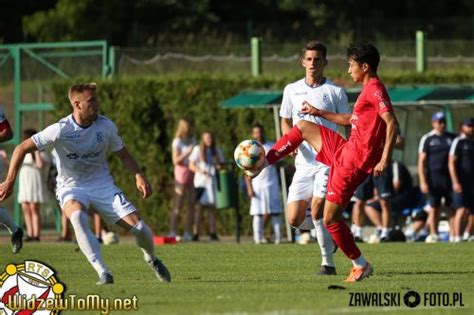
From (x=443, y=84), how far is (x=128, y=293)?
15157mm

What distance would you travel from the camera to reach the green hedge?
28.6m

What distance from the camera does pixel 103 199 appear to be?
47.1ft

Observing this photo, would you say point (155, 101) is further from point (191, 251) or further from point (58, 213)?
point (191, 251)

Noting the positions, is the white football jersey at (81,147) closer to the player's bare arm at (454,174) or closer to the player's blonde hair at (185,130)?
the player's bare arm at (454,174)

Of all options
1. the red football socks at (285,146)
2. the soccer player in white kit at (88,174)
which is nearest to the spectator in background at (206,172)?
the red football socks at (285,146)

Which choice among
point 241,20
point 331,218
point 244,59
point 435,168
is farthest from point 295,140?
point 241,20

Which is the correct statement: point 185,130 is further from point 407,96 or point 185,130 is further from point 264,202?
point 407,96

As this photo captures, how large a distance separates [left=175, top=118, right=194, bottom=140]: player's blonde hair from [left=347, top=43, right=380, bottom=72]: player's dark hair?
12296 millimetres

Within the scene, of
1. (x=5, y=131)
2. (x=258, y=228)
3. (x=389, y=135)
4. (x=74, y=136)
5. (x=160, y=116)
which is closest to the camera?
(x=389, y=135)

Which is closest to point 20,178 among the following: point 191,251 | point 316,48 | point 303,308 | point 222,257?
point 191,251

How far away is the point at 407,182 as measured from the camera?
25500 millimetres

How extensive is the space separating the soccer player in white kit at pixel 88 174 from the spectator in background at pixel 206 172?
11677 mm

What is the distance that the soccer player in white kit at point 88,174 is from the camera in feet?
46.2

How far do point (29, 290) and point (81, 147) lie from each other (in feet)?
8.14
